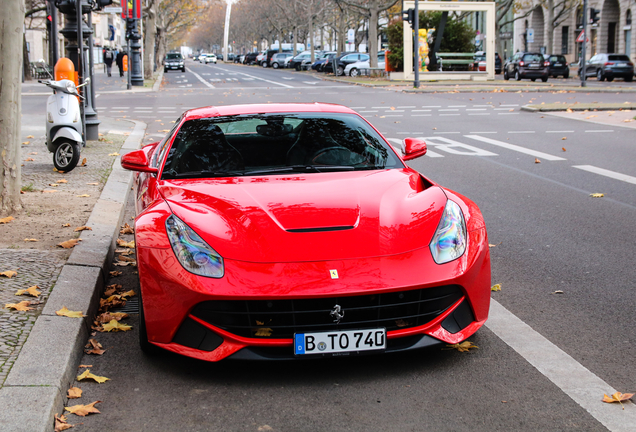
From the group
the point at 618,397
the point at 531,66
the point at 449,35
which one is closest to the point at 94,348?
the point at 618,397

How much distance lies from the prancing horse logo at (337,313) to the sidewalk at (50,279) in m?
1.22

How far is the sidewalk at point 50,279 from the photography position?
10.9 feet

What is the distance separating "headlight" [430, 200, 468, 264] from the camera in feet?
12.4

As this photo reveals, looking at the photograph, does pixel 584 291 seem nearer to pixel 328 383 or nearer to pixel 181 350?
pixel 328 383

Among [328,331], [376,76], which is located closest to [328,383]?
[328,331]

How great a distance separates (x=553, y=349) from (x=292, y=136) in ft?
7.26

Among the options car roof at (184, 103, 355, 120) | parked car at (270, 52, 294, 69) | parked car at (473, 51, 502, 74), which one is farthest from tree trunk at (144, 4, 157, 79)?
car roof at (184, 103, 355, 120)

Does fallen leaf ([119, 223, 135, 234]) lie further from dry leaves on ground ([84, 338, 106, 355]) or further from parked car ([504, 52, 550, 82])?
parked car ([504, 52, 550, 82])

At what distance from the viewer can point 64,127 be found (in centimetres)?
1011

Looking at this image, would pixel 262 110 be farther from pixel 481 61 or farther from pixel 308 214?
pixel 481 61

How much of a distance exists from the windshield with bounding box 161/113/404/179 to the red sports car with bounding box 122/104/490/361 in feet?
1.16

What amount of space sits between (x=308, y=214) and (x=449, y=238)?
71cm

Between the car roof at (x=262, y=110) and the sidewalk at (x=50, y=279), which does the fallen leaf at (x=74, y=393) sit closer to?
the sidewalk at (x=50, y=279)

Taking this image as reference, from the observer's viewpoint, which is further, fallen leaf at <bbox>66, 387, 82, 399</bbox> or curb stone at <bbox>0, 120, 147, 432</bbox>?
fallen leaf at <bbox>66, 387, 82, 399</bbox>
